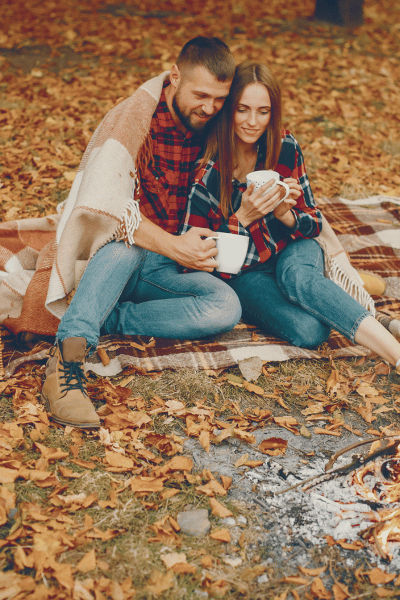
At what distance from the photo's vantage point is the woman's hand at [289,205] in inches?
113

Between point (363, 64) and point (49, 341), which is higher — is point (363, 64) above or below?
above

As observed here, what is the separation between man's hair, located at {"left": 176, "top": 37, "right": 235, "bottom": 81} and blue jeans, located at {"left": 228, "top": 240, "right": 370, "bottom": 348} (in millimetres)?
1045

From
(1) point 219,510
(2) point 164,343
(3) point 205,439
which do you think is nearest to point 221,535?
(1) point 219,510

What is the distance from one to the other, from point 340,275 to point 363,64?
6171mm

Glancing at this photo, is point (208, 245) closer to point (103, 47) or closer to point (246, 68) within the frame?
point (246, 68)

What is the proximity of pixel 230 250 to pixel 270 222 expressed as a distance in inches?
17.5

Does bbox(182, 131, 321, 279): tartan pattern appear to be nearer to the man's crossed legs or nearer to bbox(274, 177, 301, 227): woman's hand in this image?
bbox(274, 177, 301, 227): woman's hand

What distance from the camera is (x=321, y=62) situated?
26.5 ft

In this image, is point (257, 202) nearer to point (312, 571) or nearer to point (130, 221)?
point (130, 221)

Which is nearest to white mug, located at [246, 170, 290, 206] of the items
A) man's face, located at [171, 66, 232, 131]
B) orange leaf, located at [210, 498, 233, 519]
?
man's face, located at [171, 66, 232, 131]

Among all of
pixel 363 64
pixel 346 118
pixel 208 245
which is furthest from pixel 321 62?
pixel 208 245

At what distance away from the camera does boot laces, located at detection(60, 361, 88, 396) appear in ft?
8.27

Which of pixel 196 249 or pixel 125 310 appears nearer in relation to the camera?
pixel 196 249

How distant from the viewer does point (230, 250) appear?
287 cm
